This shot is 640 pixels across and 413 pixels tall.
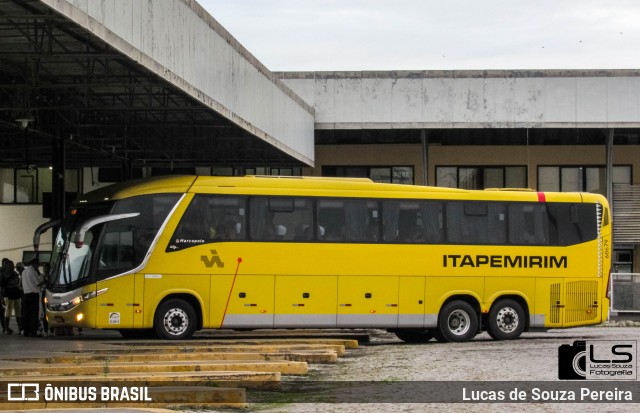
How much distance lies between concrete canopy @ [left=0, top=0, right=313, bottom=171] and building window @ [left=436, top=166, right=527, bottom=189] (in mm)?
6817

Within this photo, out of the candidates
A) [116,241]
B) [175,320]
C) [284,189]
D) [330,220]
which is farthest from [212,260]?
[330,220]

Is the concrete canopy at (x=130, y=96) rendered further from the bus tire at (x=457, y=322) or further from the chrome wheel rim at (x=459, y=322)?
the chrome wheel rim at (x=459, y=322)

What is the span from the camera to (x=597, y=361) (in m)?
21.7

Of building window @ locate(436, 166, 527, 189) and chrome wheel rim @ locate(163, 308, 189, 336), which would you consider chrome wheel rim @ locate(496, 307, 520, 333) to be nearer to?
chrome wheel rim @ locate(163, 308, 189, 336)

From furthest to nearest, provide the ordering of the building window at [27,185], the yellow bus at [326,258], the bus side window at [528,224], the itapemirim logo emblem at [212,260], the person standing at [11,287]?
the building window at [27,185] < the person standing at [11,287] < the bus side window at [528,224] < the itapemirim logo emblem at [212,260] < the yellow bus at [326,258]

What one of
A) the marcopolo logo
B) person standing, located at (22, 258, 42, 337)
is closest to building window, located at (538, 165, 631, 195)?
the marcopolo logo

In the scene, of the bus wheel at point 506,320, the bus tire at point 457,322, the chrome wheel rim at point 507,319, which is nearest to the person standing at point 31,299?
the bus tire at point 457,322

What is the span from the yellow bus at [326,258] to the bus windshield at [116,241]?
0.03 m

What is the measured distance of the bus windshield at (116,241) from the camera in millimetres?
26234

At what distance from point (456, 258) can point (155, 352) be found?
8.58 m

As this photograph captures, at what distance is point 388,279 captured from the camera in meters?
27.9

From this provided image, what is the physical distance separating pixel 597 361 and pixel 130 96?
12.6 m

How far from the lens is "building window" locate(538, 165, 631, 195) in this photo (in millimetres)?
48156

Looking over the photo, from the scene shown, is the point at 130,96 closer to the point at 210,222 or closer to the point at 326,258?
the point at 210,222
